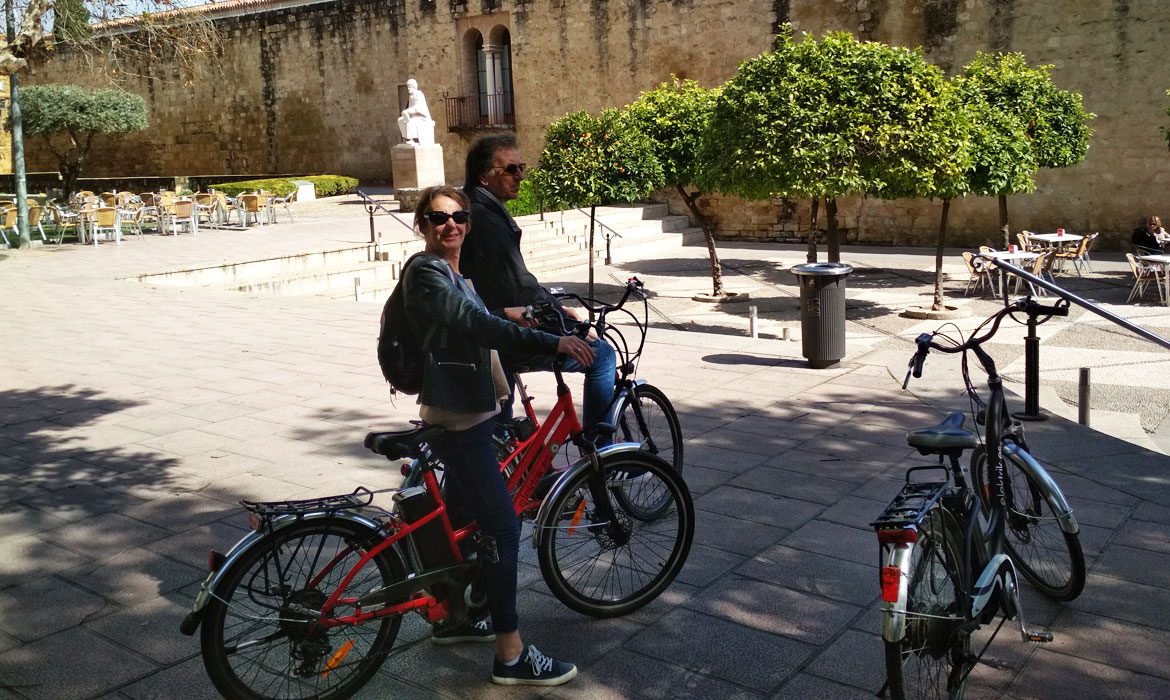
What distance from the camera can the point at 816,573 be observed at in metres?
3.84

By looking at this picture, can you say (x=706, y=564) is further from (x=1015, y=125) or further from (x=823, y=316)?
(x=1015, y=125)

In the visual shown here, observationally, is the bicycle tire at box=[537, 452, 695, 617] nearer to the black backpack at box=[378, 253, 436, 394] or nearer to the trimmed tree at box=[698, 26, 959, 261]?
the black backpack at box=[378, 253, 436, 394]

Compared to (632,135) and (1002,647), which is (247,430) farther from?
(632,135)

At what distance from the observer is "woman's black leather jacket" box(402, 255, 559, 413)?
2.85m

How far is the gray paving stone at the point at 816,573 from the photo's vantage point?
3660 mm

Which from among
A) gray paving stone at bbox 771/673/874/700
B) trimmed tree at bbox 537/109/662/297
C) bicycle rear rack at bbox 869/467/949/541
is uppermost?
trimmed tree at bbox 537/109/662/297

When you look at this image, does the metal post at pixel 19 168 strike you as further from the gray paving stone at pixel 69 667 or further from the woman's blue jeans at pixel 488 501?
the woman's blue jeans at pixel 488 501

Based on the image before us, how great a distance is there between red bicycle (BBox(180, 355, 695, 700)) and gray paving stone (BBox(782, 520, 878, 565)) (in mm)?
953

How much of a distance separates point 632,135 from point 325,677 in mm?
11950

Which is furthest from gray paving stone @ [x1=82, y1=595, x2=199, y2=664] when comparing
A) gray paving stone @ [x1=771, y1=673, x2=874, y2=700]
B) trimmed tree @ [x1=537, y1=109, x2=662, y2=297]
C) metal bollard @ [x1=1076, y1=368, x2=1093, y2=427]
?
trimmed tree @ [x1=537, y1=109, x2=662, y2=297]

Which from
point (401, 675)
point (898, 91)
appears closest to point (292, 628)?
point (401, 675)

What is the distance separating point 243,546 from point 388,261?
42.1ft

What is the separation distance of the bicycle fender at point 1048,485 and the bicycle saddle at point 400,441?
72.2 inches

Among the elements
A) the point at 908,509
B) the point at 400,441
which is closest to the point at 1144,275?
the point at 908,509
